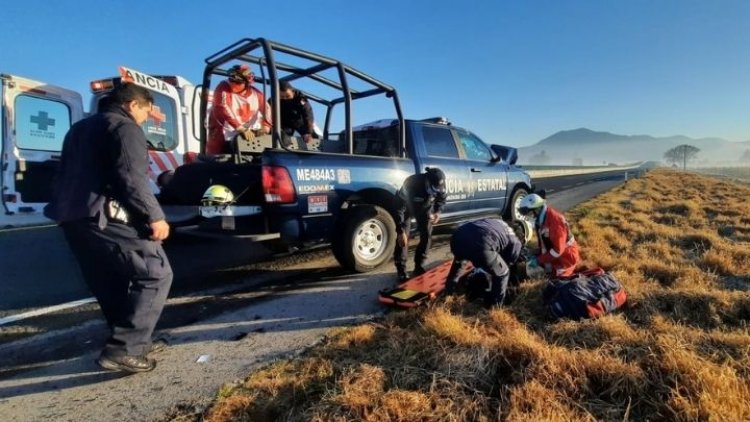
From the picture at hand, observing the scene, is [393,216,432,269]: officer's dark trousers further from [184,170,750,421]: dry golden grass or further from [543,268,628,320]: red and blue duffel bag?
[543,268,628,320]: red and blue duffel bag

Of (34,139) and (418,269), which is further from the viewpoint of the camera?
(34,139)

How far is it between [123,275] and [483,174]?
5332mm

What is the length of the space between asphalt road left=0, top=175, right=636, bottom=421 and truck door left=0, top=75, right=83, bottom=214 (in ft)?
11.3

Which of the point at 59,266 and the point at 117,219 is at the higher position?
the point at 117,219

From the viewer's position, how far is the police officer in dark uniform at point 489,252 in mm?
3371

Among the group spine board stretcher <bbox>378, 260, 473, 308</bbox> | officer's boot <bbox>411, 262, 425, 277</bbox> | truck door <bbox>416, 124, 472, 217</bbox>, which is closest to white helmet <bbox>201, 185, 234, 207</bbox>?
spine board stretcher <bbox>378, 260, 473, 308</bbox>

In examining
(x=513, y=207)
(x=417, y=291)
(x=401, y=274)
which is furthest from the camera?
(x=513, y=207)

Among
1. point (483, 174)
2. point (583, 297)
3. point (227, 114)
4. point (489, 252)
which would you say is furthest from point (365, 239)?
point (483, 174)

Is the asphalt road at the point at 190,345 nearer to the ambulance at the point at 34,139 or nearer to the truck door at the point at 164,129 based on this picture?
the ambulance at the point at 34,139

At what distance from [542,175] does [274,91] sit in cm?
3622

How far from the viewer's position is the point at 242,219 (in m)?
3.82

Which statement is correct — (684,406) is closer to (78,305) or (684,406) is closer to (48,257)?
(78,305)

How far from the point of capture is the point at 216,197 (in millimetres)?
3703

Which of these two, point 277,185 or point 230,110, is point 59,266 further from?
point 277,185
